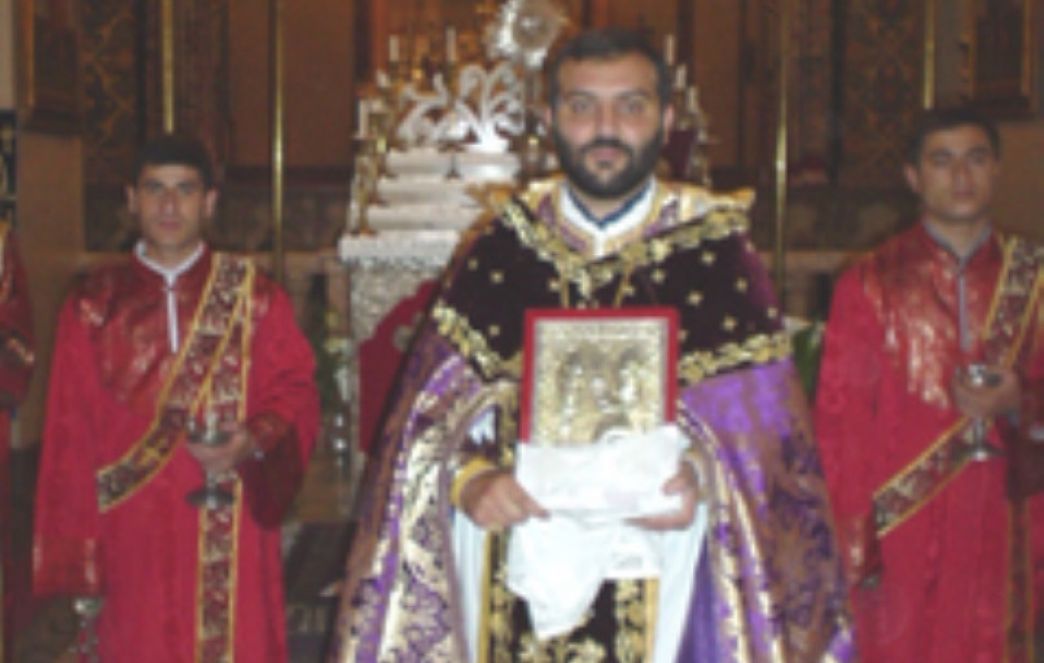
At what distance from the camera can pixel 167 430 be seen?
332 centimetres

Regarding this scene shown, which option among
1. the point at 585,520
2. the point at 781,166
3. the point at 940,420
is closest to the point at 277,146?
the point at 781,166

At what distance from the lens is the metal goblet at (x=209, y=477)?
305 cm

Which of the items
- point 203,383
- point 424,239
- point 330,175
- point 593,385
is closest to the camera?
point 593,385

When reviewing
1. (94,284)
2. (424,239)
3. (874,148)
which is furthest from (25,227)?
(874,148)

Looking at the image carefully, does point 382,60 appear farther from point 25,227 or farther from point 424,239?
point 424,239

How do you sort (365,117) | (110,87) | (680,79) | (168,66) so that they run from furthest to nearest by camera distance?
(110,87), (680,79), (365,117), (168,66)

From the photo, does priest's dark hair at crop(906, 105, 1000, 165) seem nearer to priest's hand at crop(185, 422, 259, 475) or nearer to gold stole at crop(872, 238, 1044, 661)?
gold stole at crop(872, 238, 1044, 661)

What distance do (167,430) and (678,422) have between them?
150 centimetres

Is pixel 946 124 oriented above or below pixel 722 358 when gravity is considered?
above

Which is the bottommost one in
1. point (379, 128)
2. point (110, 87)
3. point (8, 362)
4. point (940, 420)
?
point (940, 420)

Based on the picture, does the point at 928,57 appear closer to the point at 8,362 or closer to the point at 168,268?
the point at 168,268

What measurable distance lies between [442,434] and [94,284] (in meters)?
1.41

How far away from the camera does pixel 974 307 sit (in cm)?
341

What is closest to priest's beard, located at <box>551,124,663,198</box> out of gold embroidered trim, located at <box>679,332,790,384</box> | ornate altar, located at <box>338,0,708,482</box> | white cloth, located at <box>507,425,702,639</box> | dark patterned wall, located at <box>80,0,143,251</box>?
gold embroidered trim, located at <box>679,332,790,384</box>
